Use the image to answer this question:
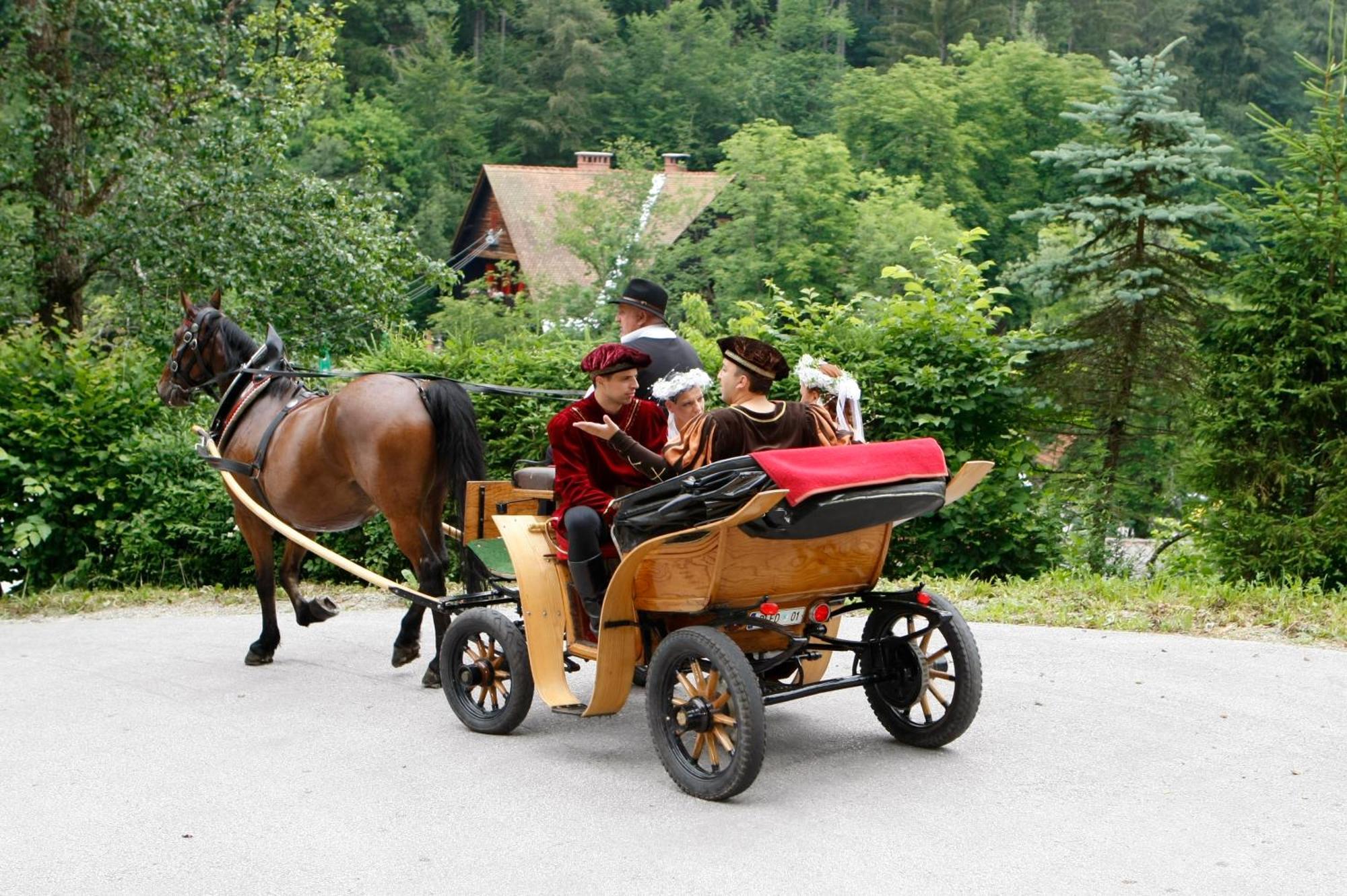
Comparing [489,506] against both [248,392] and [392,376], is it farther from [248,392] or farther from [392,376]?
[248,392]

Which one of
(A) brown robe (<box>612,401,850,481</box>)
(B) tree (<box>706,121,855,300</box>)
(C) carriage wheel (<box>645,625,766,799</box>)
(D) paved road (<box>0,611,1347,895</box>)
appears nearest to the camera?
(D) paved road (<box>0,611,1347,895</box>)

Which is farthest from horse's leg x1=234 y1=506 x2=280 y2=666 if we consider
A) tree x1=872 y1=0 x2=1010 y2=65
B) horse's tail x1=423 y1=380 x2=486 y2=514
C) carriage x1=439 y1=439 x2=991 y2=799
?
tree x1=872 y1=0 x2=1010 y2=65

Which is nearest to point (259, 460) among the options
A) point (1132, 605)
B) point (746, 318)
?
point (746, 318)

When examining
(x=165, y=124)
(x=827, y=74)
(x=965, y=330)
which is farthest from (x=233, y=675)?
(x=827, y=74)

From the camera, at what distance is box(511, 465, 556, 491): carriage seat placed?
6880mm

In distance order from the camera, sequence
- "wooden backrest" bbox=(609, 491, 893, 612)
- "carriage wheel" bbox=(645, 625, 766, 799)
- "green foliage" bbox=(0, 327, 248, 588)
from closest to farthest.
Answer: "carriage wheel" bbox=(645, 625, 766, 799), "wooden backrest" bbox=(609, 491, 893, 612), "green foliage" bbox=(0, 327, 248, 588)

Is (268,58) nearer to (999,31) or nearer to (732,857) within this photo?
(732,857)

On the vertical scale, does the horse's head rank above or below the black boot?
above

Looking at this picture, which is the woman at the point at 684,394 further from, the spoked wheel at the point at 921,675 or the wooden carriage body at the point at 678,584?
the spoked wheel at the point at 921,675

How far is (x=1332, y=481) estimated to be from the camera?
9.80 m

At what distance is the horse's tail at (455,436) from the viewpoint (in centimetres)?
784

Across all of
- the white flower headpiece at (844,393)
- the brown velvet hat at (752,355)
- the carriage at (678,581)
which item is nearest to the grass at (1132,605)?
the white flower headpiece at (844,393)

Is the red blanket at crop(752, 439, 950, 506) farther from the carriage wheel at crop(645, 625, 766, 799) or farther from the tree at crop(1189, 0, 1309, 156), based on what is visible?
the tree at crop(1189, 0, 1309, 156)

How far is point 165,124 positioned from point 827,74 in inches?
2484
